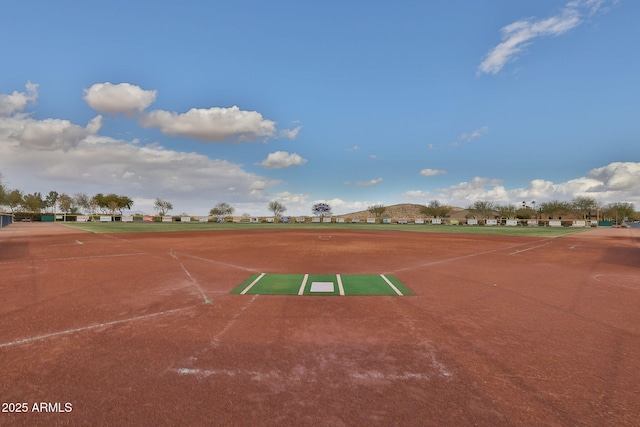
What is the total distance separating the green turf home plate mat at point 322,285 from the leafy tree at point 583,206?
438 ft

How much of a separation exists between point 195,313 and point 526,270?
580 inches

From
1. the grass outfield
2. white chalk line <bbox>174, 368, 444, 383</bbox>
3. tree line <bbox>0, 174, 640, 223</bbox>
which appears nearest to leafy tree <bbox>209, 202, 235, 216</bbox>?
tree line <bbox>0, 174, 640, 223</bbox>

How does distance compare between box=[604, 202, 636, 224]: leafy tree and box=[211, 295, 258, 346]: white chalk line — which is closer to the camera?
box=[211, 295, 258, 346]: white chalk line

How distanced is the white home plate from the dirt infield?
0.90m

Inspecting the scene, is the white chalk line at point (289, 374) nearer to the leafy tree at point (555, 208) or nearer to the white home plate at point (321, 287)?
the white home plate at point (321, 287)

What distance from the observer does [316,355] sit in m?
5.49

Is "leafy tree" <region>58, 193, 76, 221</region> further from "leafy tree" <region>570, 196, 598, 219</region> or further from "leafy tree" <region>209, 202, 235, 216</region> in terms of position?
"leafy tree" <region>570, 196, 598, 219</region>

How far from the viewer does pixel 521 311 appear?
8164 mm

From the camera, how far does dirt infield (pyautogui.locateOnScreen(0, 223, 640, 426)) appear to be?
4.02m

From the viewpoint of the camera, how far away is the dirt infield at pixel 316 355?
13.2 ft

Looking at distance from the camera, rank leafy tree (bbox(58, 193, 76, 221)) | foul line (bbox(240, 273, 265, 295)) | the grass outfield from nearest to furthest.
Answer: foul line (bbox(240, 273, 265, 295)) < the grass outfield < leafy tree (bbox(58, 193, 76, 221))

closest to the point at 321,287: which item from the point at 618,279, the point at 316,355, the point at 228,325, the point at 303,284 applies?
the point at 303,284

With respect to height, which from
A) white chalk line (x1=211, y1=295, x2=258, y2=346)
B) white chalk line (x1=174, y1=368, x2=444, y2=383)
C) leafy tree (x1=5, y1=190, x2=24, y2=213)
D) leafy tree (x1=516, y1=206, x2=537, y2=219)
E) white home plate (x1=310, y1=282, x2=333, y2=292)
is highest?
leafy tree (x1=5, y1=190, x2=24, y2=213)

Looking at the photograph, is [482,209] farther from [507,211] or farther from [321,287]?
[321,287]
